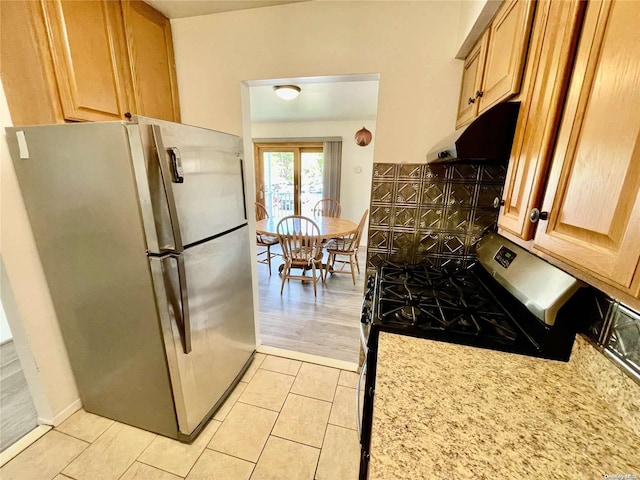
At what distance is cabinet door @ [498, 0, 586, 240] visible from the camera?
680mm

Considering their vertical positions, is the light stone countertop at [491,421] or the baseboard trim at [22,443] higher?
the light stone countertop at [491,421]

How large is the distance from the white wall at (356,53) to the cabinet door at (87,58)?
0.46m

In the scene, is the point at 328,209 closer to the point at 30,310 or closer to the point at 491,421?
the point at 30,310

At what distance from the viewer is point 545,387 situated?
2.48 feet

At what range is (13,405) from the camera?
1611mm

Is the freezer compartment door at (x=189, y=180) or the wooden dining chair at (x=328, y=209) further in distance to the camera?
the wooden dining chair at (x=328, y=209)

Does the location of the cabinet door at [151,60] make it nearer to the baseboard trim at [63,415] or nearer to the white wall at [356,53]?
the white wall at [356,53]

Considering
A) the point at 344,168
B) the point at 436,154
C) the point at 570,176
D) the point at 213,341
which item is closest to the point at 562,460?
the point at 570,176

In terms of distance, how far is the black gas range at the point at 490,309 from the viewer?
0.85 m

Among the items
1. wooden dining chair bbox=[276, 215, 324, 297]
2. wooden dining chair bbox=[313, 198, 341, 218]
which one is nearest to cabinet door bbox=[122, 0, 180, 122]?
wooden dining chair bbox=[276, 215, 324, 297]

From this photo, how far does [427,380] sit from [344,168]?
4958 mm

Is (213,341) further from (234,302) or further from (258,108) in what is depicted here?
(258,108)

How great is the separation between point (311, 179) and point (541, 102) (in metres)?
5.07

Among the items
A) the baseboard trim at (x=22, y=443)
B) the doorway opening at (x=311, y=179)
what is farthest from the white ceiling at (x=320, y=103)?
the baseboard trim at (x=22, y=443)
